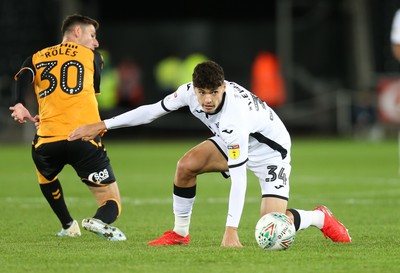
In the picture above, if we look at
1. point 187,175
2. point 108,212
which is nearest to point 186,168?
point 187,175

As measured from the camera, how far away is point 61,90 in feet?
30.8

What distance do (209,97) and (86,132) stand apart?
113 centimetres

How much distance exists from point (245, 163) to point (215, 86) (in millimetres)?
693

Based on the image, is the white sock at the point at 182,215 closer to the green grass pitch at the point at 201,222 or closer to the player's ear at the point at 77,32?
the green grass pitch at the point at 201,222

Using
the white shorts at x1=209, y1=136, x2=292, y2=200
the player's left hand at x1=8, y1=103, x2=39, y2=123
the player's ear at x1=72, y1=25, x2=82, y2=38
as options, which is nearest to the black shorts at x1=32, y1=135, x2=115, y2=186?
the player's left hand at x1=8, y1=103, x2=39, y2=123

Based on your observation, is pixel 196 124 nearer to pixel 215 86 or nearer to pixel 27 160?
pixel 27 160

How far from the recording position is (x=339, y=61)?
110 feet

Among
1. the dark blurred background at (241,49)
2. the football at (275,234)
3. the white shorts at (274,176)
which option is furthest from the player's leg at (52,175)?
the dark blurred background at (241,49)

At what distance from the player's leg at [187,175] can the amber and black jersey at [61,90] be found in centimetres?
102

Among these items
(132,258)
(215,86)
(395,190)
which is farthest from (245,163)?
(395,190)

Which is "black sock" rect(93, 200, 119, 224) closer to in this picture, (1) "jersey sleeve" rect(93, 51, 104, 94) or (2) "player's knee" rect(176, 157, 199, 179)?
(2) "player's knee" rect(176, 157, 199, 179)

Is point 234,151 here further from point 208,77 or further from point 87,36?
point 87,36

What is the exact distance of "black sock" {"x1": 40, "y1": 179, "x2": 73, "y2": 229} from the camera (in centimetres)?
974

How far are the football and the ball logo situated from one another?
1.69 m
